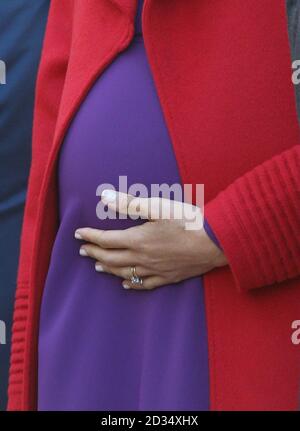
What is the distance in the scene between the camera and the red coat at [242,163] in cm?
111

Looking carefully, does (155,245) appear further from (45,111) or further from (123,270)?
(45,111)

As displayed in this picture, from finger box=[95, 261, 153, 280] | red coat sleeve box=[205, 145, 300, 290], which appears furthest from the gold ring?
red coat sleeve box=[205, 145, 300, 290]

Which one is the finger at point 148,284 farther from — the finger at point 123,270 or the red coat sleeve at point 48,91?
the red coat sleeve at point 48,91

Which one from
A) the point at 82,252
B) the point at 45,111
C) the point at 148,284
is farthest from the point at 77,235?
the point at 45,111

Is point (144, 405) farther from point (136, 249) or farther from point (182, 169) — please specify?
point (182, 169)

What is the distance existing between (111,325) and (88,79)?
36cm

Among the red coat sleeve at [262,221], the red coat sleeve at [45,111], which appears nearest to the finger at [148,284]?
the red coat sleeve at [262,221]

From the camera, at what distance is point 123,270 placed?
1.19 m

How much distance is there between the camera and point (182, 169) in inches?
44.6

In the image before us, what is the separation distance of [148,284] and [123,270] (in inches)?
1.6

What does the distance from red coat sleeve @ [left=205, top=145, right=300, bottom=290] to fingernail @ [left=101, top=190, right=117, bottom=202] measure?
137mm

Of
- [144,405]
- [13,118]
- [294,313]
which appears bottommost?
[144,405]

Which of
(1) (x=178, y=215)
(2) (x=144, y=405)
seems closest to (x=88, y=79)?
(1) (x=178, y=215)

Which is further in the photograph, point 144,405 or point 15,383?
point 15,383
